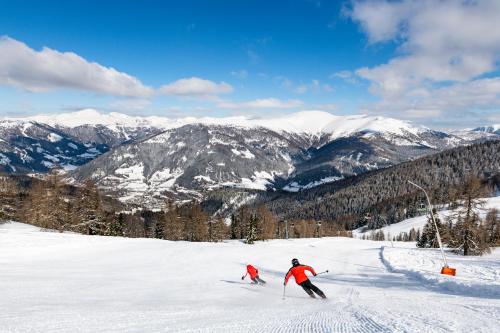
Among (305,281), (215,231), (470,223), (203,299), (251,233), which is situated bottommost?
(203,299)

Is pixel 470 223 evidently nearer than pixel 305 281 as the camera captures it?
No

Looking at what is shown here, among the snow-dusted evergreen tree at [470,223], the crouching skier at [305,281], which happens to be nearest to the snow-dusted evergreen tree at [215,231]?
the snow-dusted evergreen tree at [470,223]

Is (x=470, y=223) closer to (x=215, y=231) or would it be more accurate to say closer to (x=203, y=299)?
(x=203, y=299)

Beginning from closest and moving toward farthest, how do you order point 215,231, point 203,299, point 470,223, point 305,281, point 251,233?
point 203,299 → point 305,281 → point 470,223 → point 251,233 → point 215,231

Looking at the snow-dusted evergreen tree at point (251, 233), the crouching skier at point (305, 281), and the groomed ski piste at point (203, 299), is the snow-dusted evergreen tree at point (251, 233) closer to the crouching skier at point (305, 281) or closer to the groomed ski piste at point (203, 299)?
the groomed ski piste at point (203, 299)

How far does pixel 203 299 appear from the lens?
1756cm

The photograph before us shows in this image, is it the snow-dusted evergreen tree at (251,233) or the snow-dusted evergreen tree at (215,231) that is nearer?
the snow-dusted evergreen tree at (251,233)

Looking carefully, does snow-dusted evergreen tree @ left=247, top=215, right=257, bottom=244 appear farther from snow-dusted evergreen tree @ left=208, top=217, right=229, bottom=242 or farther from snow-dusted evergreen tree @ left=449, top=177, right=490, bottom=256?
snow-dusted evergreen tree @ left=449, top=177, right=490, bottom=256

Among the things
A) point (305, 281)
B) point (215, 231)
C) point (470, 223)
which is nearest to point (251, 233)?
point (215, 231)

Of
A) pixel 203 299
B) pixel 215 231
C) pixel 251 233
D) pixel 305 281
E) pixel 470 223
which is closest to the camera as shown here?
pixel 203 299

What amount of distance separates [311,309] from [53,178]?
2334 inches

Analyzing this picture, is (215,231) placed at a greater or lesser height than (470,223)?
lesser

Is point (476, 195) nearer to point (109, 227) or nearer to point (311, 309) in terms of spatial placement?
point (311, 309)

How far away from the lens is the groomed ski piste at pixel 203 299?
10.5 m
